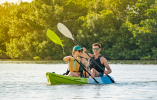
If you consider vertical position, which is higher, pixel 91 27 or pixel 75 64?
pixel 91 27

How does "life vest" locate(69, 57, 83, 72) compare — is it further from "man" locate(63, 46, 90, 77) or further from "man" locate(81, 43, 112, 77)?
"man" locate(81, 43, 112, 77)

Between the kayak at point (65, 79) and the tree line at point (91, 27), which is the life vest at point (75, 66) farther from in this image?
the tree line at point (91, 27)

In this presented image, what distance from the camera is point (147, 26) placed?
4166 cm

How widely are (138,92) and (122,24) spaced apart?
36.8 meters

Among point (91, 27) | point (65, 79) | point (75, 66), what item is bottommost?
point (65, 79)

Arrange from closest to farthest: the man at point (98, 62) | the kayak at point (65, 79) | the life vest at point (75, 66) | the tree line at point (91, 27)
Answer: the kayak at point (65, 79) → the life vest at point (75, 66) → the man at point (98, 62) → the tree line at point (91, 27)

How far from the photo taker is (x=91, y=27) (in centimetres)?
4562

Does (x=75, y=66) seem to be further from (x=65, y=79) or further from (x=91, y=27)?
(x=91, y=27)

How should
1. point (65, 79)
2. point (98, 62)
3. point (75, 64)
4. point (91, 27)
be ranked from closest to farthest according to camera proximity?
point (65, 79) → point (75, 64) → point (98, 62) → point (91, 27)

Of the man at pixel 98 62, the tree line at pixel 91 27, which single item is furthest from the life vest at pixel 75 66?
the tree line at pixel 91 27

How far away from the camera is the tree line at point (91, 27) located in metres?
43.2

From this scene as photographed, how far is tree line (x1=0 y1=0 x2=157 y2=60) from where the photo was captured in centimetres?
4319

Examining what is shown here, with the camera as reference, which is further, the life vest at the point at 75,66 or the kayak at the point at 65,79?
the life vest at the point at 75,66

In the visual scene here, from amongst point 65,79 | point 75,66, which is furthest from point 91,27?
point 65,79
